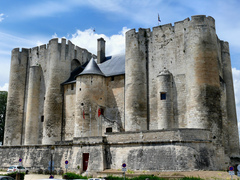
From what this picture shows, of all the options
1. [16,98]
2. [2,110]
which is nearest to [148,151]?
[16,98]

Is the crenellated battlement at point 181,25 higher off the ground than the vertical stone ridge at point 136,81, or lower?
higher

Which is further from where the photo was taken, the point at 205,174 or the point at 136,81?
the point at 136,81

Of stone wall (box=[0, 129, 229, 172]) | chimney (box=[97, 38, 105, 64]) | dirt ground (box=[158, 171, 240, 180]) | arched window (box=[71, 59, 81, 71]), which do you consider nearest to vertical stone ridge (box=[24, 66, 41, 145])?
arched window (box=[71, 59, 81, 71])

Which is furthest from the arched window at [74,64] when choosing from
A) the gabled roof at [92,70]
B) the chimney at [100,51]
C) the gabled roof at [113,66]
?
the gabled roof at [92,70]

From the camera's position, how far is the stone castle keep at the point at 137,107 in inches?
877

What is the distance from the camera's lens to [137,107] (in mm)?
27672

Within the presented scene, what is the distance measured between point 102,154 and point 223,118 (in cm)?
1125

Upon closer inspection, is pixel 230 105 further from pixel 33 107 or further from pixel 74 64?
pixel 33 107

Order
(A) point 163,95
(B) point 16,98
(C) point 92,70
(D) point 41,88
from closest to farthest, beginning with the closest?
1. (A) point 163,95
2. (C) point 92,70
3. (D) point 41,88
4. (B) point 16,98

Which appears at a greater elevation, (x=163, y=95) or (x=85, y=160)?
(x=163, y=95)

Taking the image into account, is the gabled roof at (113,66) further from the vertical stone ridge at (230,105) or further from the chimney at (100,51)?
the vertical stone ridge at (230,105)

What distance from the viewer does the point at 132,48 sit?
2922 centimetres

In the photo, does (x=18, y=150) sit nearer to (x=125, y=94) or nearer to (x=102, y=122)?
(x=102, y=122)

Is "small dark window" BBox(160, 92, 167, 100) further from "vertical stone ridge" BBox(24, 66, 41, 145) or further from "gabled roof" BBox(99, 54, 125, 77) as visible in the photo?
"vertical stone ridge" BBox(24, 66, 41, 145)
